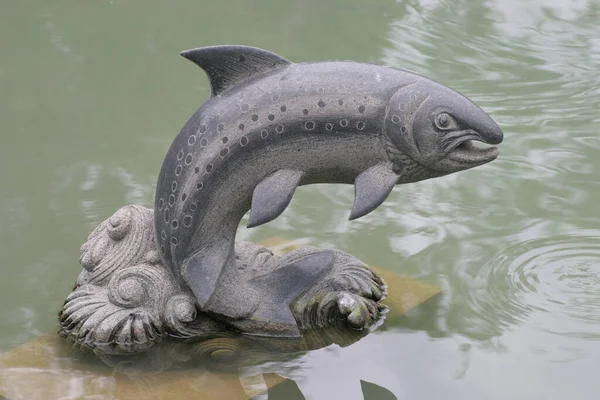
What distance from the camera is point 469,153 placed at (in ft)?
11.4

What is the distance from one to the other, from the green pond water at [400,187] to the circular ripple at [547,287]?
1 cm

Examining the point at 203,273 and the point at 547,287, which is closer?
the point at 203,273

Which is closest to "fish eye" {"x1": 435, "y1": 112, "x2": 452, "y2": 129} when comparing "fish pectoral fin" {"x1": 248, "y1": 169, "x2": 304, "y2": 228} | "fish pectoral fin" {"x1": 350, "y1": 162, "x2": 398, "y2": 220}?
"fish pectoral fin" {"x1": 350, "y1": 162, "x2": 398, "y2": 220}

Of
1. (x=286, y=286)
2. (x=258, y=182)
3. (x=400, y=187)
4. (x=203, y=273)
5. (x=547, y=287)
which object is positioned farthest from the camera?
(x=400, y=187)

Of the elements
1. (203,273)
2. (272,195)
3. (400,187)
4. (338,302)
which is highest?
(272,195)

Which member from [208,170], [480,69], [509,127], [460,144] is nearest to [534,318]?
[460,144]

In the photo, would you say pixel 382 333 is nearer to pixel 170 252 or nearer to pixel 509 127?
pixel 170 252

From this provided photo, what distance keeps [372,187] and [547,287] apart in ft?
3.62

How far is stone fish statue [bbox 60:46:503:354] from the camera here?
3.40 metres

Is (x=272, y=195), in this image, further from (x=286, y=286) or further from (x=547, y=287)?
(x=547, y=287)

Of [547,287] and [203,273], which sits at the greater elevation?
[203,273]

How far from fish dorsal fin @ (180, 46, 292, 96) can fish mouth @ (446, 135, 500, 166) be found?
26.5 inches

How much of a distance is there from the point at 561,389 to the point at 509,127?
265cm

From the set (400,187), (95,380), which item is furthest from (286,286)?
(400,187)
